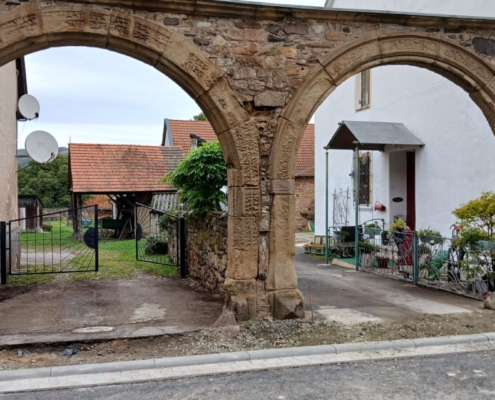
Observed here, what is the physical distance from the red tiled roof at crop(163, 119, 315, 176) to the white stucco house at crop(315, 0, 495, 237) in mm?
8774

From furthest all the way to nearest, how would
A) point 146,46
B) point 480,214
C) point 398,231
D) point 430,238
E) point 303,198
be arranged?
point 303,198, point 398,231, point 430,238, point 480,214, point 146,46

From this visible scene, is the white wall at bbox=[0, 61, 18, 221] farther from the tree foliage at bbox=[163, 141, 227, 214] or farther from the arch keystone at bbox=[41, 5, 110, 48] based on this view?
the arch keystone at bbox=[41, 5, 110, 48]

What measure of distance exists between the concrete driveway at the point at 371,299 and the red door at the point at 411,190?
2.34m

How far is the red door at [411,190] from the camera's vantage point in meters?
12.2

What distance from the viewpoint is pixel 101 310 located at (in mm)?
7359

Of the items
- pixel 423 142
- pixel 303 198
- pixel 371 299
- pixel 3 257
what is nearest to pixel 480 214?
pixel 371 299

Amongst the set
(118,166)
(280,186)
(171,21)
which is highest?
(171,21)

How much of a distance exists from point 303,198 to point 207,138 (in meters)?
5.98

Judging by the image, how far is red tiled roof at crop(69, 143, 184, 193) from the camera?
20.8m

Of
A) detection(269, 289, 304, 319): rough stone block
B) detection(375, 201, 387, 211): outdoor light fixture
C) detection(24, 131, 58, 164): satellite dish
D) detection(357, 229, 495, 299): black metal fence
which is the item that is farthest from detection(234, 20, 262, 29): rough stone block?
detection(24, 131, 58, 164): satellite dish

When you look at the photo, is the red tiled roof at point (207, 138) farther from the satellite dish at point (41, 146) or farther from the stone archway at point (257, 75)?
the stone archway at point (257, 75)

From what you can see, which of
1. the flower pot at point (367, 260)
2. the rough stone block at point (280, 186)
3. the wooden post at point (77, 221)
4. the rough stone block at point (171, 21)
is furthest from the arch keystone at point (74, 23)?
the wooden post at point (77, 221)

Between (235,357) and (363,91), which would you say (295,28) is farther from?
(363,91)

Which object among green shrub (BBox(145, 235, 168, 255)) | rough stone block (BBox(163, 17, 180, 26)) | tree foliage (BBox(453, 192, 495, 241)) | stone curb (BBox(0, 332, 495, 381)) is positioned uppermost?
rough stone block (BBox(163, 17, 180, 26))
